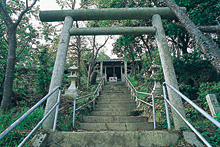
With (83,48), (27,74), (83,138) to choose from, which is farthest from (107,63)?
(83,138)

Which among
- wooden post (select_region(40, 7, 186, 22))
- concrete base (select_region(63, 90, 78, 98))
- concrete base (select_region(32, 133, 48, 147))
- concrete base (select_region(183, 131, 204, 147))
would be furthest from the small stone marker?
concrete base (select_region(63, 90, 78, 98))

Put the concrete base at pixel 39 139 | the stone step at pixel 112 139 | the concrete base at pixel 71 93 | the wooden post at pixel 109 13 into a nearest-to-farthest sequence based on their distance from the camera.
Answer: the concrete base at pixel 39 139 < the stone step at pixel 112 139 < the wooden post at pixel 109 13 < the concrete base at pixel 71 93

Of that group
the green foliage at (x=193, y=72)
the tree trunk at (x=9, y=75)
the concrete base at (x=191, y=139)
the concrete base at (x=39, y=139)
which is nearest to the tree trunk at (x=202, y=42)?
the concrete base at (x=191, y=139)

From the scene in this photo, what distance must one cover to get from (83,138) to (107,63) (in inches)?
649

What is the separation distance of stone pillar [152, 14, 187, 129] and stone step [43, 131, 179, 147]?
0.42 metres

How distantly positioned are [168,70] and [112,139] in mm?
1960

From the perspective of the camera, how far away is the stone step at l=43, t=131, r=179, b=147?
6.64 feet

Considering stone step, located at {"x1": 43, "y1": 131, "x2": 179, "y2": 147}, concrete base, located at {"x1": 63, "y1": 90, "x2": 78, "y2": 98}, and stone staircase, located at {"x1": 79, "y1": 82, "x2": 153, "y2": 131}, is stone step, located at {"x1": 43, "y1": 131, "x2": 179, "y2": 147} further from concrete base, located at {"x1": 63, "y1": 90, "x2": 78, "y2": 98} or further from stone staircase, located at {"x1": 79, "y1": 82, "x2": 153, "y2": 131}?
concrete base, located at {"x1": 63, "y1": 90, "x2": 78, "y2": 98}

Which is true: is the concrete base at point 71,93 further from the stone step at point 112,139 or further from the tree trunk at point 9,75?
the stone step at point 112,139

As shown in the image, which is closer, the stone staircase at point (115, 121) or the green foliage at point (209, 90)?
the stone staircase at point (115, 121)

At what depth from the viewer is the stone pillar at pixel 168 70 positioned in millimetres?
2511

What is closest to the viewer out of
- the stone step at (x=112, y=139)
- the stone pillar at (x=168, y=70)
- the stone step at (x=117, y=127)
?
the stone step at (x=112, y=139)

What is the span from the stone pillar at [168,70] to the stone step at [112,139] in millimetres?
420

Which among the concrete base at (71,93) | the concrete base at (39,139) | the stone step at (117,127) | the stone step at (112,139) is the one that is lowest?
the stone step at (117,127)
